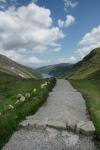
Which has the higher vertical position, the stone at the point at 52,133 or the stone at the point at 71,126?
the stone at the point at 71,126

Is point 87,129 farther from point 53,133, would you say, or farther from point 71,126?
point 53,133

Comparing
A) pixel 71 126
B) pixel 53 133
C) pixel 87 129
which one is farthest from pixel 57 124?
pixel 87 129

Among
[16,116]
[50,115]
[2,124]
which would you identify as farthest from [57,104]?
[2,124]

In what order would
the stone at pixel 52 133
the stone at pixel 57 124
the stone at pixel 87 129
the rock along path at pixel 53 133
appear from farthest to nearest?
the stone at pixel 57 124 → the stone at pixel 87 129 → the stone at pixel 52 133 → the rock along path at pixel 53 133

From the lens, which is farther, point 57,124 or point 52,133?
point 57,124

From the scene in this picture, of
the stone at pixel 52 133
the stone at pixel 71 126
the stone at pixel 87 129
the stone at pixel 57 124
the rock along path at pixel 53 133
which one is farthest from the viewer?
the stone at pixel 57 124

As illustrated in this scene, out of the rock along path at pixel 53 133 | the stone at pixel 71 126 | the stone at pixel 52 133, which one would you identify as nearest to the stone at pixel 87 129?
the rock along path at pixel 53 133

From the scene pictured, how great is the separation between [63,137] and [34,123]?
295 cm

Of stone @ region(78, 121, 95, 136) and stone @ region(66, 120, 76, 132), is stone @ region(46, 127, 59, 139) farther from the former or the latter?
stone @ region(78, 121, 95, 136)

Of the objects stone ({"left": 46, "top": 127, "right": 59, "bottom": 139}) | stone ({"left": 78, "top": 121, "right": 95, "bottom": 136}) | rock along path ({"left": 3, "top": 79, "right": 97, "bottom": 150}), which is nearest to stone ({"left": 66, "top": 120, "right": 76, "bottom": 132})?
rock along path ({"left": 3, "top": 79, "right": 97, "bottom": 150})

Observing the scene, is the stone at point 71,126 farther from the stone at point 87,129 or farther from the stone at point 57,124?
the stone at point 87,129

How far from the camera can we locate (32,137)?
15.2 m

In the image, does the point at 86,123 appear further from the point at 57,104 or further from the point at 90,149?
the point at 57,104

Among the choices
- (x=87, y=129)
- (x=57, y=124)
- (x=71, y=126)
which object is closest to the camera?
(x=87, y=129)
